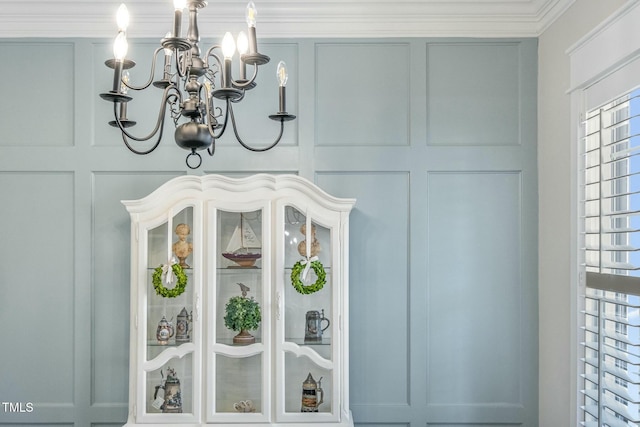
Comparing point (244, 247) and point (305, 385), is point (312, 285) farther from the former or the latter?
point (305, 385)

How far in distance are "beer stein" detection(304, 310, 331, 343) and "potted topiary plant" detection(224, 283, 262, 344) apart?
22cm

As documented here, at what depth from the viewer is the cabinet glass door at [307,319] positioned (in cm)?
268

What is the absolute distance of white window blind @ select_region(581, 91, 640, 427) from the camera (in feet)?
6.79

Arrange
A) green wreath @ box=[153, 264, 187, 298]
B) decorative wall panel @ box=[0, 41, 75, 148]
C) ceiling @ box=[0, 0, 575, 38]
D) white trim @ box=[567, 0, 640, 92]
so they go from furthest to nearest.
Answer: decorative wall panel @ box=[0, 41, 75, 148] < ceiling @ box=[0, 0, 575, 38] < green wreath @ box=[153, 264, 187, 298] < white trim @ box=[567, 0, 640, 92]

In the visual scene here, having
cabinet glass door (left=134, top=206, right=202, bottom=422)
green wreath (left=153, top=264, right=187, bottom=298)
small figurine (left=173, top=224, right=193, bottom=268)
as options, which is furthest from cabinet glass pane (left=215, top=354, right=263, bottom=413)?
small figurine (left=173, top=224, right=193, bottom=268)

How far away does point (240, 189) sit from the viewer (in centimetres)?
270

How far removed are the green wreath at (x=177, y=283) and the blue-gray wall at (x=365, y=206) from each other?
39 centimetres

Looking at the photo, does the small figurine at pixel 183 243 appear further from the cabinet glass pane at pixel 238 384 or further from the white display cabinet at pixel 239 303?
the cabinet glass pane at pixel 238 384

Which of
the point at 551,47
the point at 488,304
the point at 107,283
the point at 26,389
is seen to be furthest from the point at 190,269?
the point at 551,47

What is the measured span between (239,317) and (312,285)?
36 cm

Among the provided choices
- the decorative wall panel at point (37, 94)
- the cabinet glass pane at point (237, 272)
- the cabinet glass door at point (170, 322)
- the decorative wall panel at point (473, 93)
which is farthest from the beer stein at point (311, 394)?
the decorative wall panel at point (37, 94)

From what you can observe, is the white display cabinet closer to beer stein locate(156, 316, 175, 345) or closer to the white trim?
beer stein locate(156, 316, 175, 345)

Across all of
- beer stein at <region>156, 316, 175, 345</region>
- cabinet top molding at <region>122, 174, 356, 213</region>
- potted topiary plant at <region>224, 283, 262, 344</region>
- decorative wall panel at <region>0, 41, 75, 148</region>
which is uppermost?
decorative wall panel at <region>0, 41, 75, 148</region>

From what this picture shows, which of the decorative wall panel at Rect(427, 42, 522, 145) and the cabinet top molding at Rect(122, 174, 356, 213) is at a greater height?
the decorative wall panel at Rect(427, 42, 522, 145)
